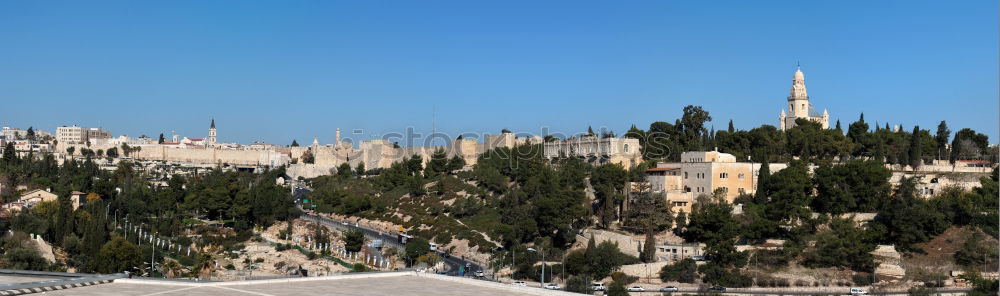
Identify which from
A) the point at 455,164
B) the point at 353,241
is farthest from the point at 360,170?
the point at 353,241

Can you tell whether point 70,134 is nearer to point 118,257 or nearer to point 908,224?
point 118,257

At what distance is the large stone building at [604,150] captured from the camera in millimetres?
49750

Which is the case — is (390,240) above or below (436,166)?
below

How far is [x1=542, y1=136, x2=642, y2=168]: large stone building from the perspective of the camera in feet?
163

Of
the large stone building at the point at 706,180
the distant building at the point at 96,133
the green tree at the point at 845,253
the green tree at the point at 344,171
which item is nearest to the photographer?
the green tree at the point at 845,253

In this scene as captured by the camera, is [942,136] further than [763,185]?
Yes

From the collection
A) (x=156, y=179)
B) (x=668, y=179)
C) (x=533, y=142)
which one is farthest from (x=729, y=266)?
(x=156, y=179)

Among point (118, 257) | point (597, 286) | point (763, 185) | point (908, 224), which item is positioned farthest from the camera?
point (763, 185)

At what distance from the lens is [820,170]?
118ft

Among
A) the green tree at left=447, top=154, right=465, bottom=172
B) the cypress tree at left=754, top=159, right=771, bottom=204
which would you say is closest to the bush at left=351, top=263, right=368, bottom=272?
the cypress tree at left=754, top=159, right=771, bottom=204

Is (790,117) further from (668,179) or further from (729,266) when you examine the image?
(729,266)

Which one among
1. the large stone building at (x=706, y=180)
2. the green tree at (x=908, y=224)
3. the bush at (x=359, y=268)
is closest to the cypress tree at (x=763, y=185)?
the large stone building at (x=706, y=180)

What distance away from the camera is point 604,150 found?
51.0 m

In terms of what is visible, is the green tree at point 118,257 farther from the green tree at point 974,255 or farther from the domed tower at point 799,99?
the domed tower at point 799,99
